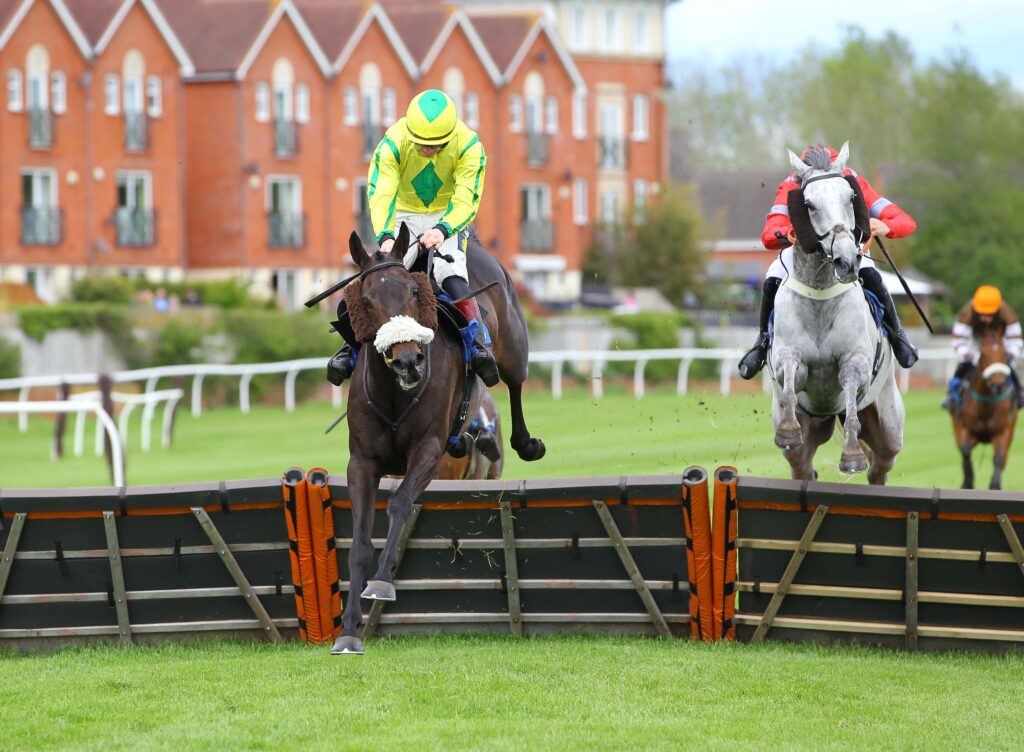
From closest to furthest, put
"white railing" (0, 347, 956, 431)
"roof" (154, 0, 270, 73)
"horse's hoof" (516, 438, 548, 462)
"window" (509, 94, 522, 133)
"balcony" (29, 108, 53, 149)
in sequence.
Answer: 1. "horse's hoof" (516, 438, 548, 462)
2. "white railing" (0, 347, 956, 431)
3. "balcony" (29, 108, 53, 149)
4. "roof" (154, 0, 270, 73)
5. "window" (509, 94, 522, 133)

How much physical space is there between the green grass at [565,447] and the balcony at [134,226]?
15.4m

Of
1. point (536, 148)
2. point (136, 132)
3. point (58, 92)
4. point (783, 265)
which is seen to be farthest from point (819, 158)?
point (536, 148)

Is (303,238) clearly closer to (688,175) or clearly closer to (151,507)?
(688,175)

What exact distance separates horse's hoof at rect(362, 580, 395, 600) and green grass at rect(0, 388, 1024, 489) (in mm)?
6319

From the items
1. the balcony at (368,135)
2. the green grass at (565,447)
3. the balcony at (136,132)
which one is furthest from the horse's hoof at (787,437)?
the balcony at (368,135)

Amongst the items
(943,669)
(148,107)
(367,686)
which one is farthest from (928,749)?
(148,107)

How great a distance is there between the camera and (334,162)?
4319 cm

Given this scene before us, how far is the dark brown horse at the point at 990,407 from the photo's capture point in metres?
16.5

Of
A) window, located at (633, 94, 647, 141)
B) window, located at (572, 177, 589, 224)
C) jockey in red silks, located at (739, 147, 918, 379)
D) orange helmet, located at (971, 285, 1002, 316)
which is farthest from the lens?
window, located at (633, 94, 647, 141)

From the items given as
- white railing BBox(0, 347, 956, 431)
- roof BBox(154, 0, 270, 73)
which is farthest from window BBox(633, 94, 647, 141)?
white railing BBox(0, 347, 956, 431)

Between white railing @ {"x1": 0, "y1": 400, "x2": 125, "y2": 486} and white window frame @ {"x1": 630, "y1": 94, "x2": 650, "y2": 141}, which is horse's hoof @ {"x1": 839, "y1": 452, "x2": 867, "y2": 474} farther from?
white window frame @ {"x1": 630, "y1": 94, "x2": 650, "y2": 141}

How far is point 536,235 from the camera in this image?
47.5m

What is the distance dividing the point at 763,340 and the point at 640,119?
147 feet

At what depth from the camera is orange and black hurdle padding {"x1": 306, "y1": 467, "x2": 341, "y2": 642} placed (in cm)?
852
